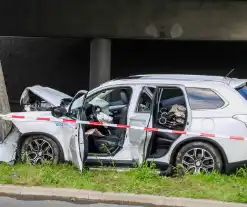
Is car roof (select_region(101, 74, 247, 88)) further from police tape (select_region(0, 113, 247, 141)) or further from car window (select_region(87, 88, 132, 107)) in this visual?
police tape (select_region(0, 113, 247, 141))

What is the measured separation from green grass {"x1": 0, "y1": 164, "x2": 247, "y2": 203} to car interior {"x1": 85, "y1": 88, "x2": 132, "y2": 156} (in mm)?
483

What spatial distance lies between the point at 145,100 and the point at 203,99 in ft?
3.01

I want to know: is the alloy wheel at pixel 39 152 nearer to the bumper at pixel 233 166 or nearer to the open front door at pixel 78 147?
the open front door at pixel 78 147

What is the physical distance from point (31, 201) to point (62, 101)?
2643mm

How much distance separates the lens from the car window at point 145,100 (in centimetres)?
703

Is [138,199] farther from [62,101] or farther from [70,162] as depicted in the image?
[62,101]

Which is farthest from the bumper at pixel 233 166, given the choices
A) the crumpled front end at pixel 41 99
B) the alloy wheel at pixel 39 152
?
the crumpled front end at pixel 41 99

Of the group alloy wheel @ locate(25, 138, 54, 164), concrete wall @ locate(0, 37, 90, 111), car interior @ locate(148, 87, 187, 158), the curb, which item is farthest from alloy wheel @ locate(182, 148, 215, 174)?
concrete wall @ locate(0, 37, 90, 111)

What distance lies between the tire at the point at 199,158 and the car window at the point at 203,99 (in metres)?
0.55

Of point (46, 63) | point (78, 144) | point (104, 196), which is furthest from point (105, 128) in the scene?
point (46, 63)

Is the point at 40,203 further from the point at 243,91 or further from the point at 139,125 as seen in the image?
the point at 243,91

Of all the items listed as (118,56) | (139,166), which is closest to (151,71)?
(118,56)

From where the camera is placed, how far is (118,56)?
18.6 metres

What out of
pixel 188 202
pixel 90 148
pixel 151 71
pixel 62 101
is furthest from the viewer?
pixel 151 71
